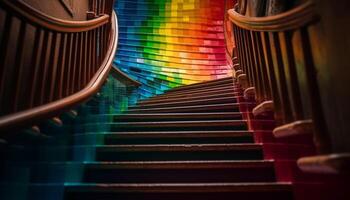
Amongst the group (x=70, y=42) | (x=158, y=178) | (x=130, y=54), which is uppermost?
(x=130, y=54)

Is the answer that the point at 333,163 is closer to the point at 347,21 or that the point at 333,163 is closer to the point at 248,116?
the point at 347,21

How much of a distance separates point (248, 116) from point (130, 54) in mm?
4241

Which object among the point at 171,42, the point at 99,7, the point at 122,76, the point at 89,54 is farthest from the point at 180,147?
the point at 171,42

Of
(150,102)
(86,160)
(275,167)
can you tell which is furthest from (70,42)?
(275,167)

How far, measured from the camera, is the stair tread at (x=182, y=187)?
6.63 ft

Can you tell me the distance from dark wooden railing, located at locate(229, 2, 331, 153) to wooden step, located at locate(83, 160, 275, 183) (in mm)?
359

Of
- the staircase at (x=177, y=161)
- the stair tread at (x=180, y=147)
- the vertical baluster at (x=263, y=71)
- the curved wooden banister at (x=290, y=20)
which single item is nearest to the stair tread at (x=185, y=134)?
the staircase at (x=177, y=161)

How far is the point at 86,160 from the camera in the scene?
7.77 feet

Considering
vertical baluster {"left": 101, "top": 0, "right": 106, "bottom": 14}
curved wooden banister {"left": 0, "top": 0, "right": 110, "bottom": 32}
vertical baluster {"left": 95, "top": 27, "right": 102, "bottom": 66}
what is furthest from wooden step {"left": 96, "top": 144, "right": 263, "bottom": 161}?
vertical baluster {"left": 101, "top": 0, "right": 106, "bottom": 14}

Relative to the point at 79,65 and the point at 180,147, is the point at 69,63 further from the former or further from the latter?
the point at 180,147

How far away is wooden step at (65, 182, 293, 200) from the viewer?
2016 millimetres

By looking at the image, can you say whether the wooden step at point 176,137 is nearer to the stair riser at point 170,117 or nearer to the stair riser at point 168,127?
the stair riser at point 168,127

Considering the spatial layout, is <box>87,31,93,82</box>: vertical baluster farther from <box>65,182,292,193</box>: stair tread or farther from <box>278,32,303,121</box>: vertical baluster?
<box>278,32,303,121</box>: vertical baluster

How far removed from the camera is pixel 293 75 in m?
1.72
